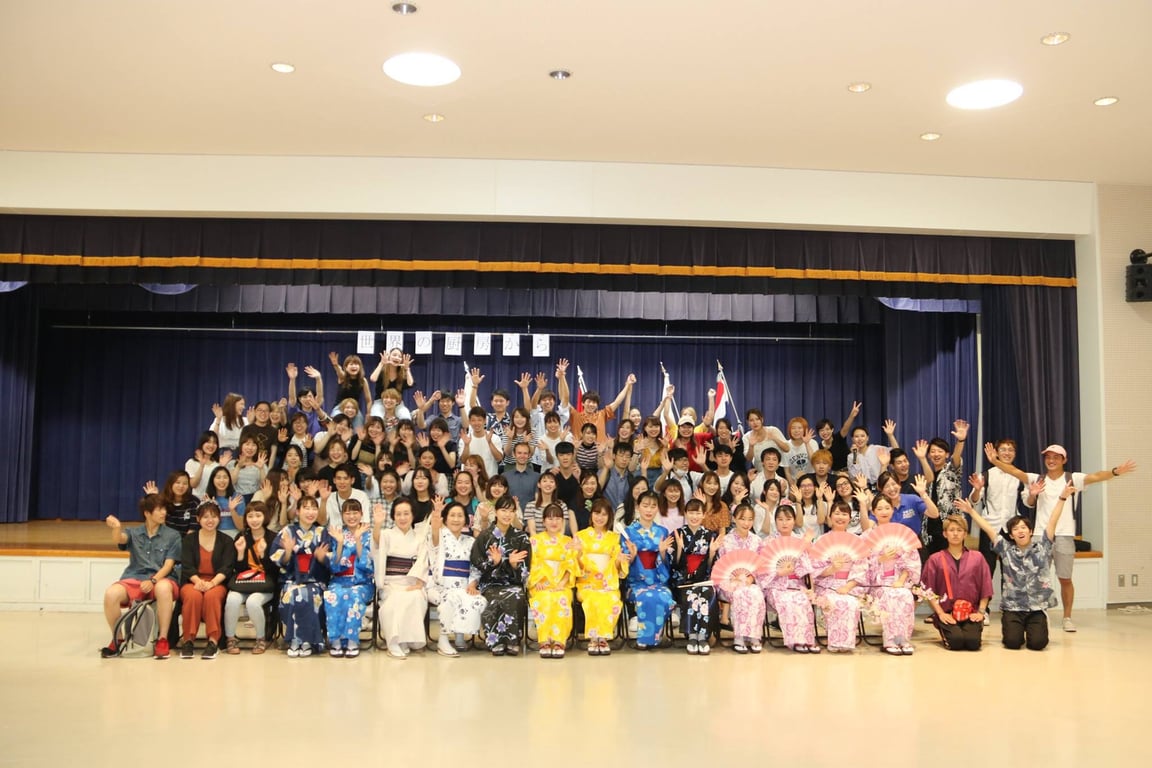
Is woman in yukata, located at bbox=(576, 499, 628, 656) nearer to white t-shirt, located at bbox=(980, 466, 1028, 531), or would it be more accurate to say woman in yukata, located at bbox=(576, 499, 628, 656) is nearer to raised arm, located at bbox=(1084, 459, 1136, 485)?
white t-shirt, located at bbox=(980, 466, 1028, 531)

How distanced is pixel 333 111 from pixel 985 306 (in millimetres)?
5409

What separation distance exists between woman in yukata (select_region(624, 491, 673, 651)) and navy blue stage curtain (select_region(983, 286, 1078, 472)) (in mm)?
3307

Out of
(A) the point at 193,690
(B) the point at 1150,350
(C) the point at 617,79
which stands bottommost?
(A) the point at 193,690

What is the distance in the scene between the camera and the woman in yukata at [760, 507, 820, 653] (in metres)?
5.99

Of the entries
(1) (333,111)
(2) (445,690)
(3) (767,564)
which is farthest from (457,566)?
(1) (333,111)

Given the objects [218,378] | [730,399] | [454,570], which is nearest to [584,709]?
[454,570]

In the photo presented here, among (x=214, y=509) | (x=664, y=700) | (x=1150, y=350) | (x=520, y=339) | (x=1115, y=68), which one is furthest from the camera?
(x=520, y=339)

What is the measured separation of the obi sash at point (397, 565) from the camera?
5973mm

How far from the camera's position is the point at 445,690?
196 inches

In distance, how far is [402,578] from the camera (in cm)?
593

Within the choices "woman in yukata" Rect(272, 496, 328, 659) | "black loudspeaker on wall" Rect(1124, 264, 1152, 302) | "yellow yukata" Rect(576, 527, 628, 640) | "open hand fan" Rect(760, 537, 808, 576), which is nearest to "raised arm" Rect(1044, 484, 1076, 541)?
"black loudspeaker on wall" Rect(1124, 264, 1152, 302)

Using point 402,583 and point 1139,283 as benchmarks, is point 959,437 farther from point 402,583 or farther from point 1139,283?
point 402,583

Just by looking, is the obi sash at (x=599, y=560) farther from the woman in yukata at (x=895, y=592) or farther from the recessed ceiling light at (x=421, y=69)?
the recessed ceiling light at (x=421, y=69)

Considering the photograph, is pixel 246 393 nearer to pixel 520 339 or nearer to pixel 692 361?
pixel 520 339
